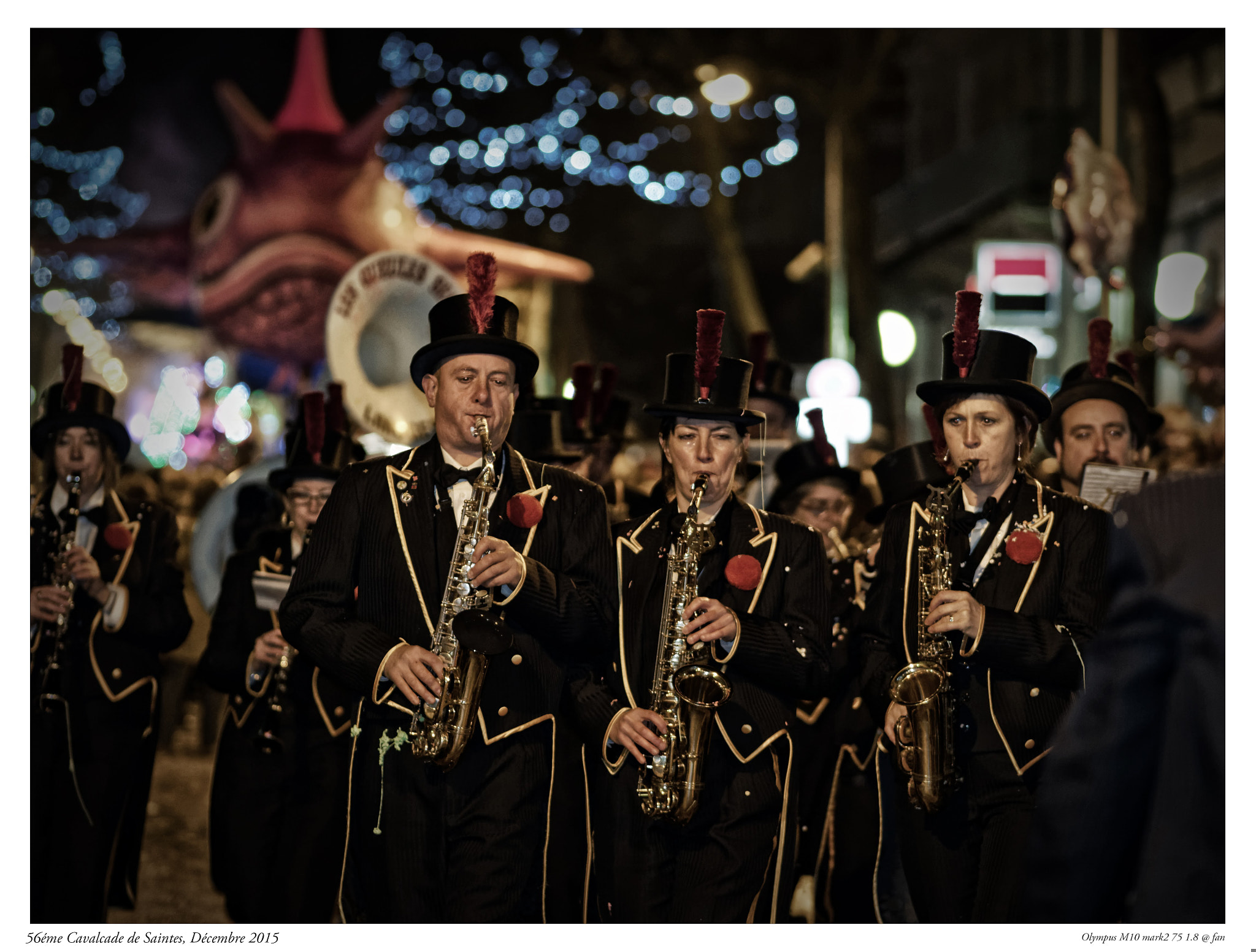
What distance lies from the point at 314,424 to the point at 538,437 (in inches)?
49.4

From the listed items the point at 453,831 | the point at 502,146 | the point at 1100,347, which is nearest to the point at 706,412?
the point at 453,831

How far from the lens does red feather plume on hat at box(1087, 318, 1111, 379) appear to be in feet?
23.7

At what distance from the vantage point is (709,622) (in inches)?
200

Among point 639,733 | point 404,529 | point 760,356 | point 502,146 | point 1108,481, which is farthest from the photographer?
point 502,146

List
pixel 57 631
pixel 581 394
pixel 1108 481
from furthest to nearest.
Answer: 1. pixel 581 394
2. pixel 57 631
3. pixel 1108 481

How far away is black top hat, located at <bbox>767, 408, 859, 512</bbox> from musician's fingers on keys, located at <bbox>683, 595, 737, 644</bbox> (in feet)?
8.06

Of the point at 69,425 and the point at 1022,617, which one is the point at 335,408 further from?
the point at 1022,617

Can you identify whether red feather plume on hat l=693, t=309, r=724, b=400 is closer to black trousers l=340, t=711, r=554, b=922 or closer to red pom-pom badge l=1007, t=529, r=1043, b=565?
red pom-pom badge l=1007, t=529, r=1043, b=565

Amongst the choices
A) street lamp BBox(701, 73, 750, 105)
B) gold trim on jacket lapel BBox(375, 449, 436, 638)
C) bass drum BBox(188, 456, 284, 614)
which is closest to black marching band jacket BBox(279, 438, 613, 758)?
gold trim on jacket lapel BBox(375, 449, 436, 638)

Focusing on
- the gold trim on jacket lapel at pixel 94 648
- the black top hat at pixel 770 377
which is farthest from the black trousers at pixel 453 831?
the black top hat at pixel 770 377

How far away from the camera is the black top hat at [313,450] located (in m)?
7.28

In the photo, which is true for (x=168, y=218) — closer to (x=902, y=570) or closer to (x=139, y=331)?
(x=139, y=331)

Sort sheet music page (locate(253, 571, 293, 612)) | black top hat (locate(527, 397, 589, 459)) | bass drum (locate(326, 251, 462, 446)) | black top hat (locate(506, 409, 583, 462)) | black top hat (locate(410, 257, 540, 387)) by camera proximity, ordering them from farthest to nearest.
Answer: bass drum (locate(326, 251, 462, 446)), black top hat (locate(527, 397, 589, 459)), black top hat (locate(506, 409, 583, 462)), sheet music page (locate(253, 571, 293, 612)), black top hat (locate(410, 257, 540, 387))
